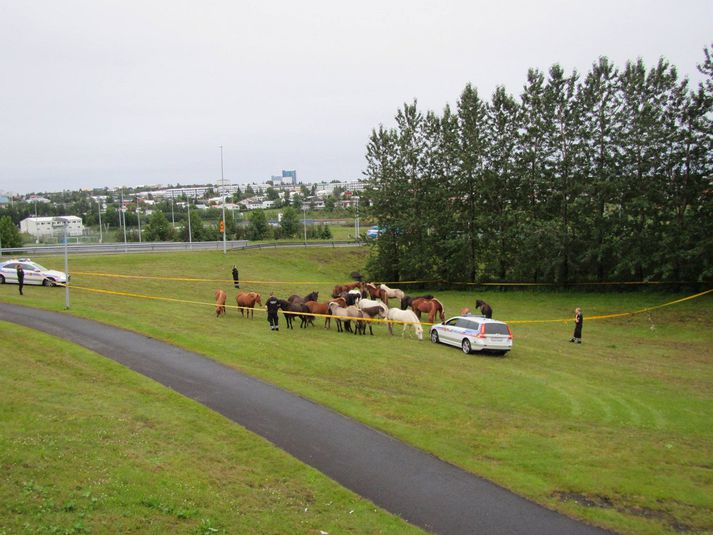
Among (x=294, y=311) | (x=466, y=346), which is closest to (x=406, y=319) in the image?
(x=466, y=346)

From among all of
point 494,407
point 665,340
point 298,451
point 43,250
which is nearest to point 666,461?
point 494,407

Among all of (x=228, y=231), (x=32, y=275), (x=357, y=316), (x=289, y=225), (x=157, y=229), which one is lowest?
(x=357, y=316)

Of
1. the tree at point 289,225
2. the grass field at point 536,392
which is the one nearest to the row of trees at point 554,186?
the grass field at point 536,392

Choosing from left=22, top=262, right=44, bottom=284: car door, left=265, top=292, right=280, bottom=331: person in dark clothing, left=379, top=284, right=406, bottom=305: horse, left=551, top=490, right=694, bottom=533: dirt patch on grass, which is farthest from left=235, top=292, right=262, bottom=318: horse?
left=551, top=490, right=694, bottom=533: dirt patch on grass

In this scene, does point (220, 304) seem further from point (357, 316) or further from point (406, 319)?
point (406, 319)

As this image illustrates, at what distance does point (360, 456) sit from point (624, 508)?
518 cm

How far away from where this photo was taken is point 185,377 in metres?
18.4

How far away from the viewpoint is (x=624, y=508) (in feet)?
37.6

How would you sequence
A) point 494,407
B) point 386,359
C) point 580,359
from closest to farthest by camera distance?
point 494,407 < point 386,359 < point 580,359

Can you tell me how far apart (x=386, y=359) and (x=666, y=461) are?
10.5m

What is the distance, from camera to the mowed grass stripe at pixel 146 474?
9.52m

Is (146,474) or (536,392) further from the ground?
(146,474)

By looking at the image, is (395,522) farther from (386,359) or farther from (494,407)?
(386,359)

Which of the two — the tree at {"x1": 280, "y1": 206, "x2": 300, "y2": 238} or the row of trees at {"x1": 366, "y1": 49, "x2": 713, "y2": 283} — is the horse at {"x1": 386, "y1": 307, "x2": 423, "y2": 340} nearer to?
the row of trees at {"x1": 366, "y1": 49, "x2": 713, "y2": 283}
